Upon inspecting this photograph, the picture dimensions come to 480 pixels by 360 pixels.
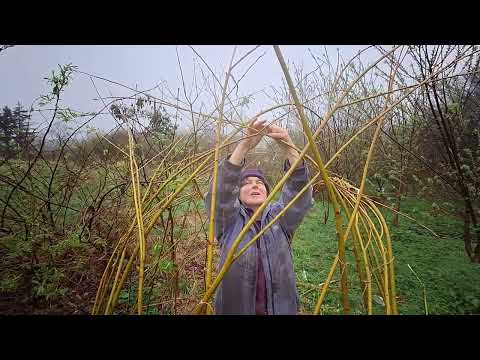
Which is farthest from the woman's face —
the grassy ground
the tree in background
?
the tree in background

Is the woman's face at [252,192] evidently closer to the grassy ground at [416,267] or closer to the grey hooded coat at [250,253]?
the grey hooded coat at [250,253]

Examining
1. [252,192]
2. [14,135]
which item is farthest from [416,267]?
[14,135]

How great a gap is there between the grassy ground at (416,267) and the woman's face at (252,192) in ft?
2.33

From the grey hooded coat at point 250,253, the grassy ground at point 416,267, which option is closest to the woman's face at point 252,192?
the grey hooded coat at point 250,253

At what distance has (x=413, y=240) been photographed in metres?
3.08

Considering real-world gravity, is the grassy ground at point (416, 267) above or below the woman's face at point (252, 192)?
below

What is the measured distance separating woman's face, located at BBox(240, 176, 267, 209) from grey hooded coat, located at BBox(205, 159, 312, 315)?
68 millimetres

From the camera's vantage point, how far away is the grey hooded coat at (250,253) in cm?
103

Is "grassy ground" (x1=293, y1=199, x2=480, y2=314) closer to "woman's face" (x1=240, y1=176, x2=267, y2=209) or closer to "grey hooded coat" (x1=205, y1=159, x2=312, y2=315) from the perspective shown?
"grey hooded coat" (x1=205, y1=159, x2=312, y2=315)

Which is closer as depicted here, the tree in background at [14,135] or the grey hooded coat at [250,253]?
the grey hooded coat at [250,253]
